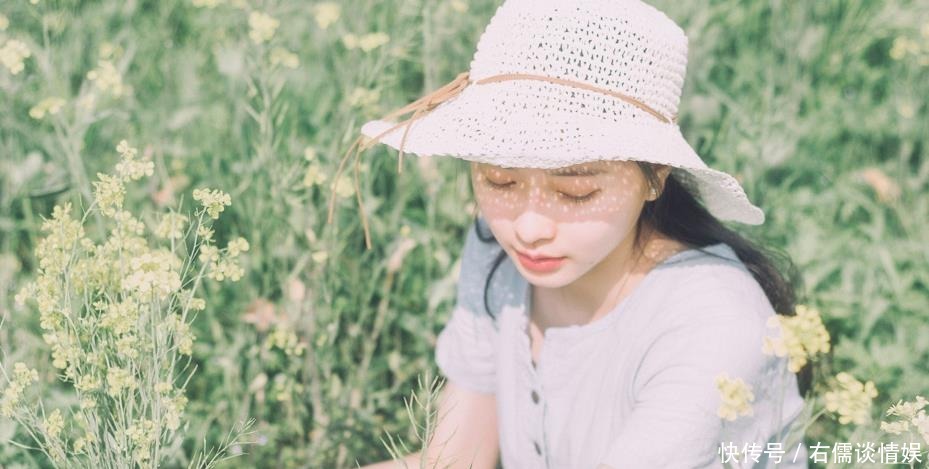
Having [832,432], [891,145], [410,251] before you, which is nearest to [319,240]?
[410,251]

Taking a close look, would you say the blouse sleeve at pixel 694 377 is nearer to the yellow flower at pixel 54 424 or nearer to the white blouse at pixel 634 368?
the white blouse at pixel 634 368

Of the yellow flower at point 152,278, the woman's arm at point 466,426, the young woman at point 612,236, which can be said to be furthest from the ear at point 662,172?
the yellow flower at point 152,278

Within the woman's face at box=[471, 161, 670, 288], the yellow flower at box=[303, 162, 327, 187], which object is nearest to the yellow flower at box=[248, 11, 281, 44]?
the yellow flower at box=[303, 162, 327, 187]

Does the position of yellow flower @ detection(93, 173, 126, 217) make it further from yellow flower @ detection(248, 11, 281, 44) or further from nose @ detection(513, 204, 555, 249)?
yellow flower @ detection(248, 11, 281, 44)

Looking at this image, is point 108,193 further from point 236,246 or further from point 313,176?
point 313,176

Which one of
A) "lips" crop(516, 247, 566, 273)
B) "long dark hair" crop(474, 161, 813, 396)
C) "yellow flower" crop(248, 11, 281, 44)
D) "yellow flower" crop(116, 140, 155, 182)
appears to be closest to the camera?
"yellow flower" crop(116, 140, 155, 182)

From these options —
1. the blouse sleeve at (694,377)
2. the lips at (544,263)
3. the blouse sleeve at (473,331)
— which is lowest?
the blouse sleeve at (473,331)

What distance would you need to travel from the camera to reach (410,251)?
231 cm

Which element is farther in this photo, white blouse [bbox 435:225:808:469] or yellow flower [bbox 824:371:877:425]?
white blouse [bbox 435:225:808:469]

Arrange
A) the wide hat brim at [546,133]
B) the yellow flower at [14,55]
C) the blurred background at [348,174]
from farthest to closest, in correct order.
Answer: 1. the blurred background at [348,174]
2. the yellow flower at [14,55]
3. the wide hat brim at [546,133]

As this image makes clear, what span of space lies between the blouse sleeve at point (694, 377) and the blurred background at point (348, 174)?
0.55 m

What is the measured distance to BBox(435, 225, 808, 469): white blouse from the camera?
4.63ft

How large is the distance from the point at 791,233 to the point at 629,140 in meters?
1.17

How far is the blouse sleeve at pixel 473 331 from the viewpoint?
6.12ft
